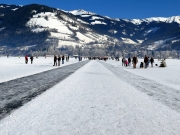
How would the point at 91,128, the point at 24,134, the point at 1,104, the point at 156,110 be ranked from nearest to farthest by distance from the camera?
the point at 24,134
the point at 91,128
the point at 156,110
the point at 1,104

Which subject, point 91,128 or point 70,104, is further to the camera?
point 70,104

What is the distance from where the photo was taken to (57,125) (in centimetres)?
512

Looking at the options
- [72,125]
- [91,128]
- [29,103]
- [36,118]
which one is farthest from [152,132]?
[29,103]

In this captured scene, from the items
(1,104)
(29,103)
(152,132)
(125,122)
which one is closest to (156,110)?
(125,122)

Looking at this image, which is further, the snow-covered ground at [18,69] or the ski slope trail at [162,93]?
the snow-covered ground at [18,69]

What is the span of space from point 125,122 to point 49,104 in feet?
9.61

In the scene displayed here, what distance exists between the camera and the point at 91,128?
4930 mm

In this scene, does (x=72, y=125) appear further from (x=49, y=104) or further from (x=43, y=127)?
(x=49, y=104)

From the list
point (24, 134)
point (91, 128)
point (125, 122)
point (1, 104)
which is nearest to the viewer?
point (24, 134)

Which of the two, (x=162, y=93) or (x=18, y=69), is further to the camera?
(x=18, y=69)

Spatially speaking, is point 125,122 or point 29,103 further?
point 29,103

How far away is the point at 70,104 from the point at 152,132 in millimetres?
3379

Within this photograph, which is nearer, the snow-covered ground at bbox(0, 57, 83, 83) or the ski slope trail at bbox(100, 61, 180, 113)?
the ski slope trail at bbox(100, 61, 180, 113)

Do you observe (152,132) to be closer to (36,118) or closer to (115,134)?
(115,134)
